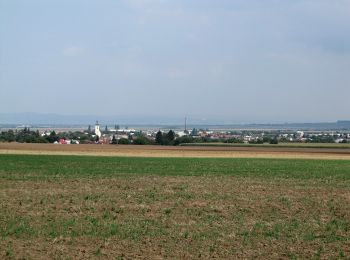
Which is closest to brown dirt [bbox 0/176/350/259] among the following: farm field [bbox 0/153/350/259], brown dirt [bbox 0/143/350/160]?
farm field [bbox 0/153/350/259]

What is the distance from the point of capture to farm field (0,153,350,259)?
41.9 ft

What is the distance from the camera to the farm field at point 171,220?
12758 millimetres

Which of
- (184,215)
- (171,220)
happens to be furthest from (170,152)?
(171,220)

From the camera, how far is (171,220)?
53.0 feet

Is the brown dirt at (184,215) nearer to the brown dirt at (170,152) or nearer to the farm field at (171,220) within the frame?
the farm field at (171,220)

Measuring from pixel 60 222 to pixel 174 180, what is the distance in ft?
41.4

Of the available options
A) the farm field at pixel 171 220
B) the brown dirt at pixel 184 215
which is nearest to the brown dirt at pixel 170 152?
the brown dirt at pixel 184 215

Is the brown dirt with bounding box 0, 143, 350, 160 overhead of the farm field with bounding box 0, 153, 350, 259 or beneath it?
beneath

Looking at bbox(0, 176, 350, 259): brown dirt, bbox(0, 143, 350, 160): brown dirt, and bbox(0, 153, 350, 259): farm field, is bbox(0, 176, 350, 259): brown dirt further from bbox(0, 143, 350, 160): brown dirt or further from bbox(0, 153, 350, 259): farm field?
bbox(0, 143, 350, 160): brown dirt

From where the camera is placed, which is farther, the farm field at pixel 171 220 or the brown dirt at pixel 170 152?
the brown dirt at pixel 170 152

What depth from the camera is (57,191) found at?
21703mm

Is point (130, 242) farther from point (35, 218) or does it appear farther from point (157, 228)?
point (35, 218)

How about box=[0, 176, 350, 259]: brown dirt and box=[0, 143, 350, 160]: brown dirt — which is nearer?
box=[0, 176, 350, 259]: brown dirt

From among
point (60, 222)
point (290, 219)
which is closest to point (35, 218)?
point (60, 222)
